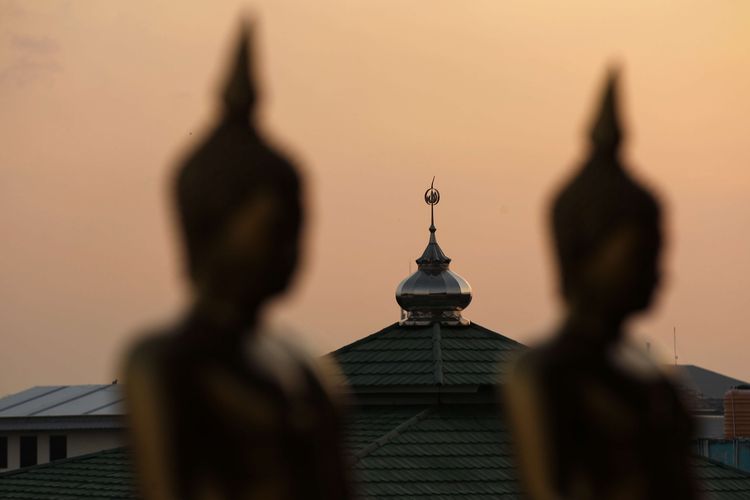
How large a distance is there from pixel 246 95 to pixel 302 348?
0.81 metres

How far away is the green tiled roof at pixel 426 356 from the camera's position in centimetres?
3609

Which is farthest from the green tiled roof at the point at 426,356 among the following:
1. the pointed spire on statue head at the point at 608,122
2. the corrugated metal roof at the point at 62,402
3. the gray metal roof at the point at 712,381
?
the gray metal roof at the point at 712,381

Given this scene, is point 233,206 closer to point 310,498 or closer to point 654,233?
point 310,498

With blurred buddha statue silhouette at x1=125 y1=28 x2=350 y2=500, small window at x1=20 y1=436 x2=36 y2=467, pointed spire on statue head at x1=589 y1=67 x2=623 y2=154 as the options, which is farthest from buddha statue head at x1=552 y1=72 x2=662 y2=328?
small window at x1=20 y1=436 x2=36 y2=467

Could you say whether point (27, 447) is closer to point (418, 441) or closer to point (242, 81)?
point (418, 441)

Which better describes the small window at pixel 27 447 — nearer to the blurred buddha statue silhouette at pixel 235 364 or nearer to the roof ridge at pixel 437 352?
the roof ridge at pixel 437 352

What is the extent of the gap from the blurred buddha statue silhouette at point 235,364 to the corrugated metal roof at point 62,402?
71.0 meters

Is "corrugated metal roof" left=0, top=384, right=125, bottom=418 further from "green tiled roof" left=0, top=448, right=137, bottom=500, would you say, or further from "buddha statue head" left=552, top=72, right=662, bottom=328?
"buddha statue head" left=552, top=72, right=662, bottom=328

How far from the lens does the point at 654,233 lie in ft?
22.4

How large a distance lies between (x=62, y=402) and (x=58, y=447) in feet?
23.2

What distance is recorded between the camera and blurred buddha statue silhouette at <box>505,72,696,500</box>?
6.55 metres

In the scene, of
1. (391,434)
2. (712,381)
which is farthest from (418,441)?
(712,381)

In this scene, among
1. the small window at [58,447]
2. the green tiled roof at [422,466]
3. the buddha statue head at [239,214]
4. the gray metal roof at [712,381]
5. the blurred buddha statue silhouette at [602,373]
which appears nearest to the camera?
the buddha statue head at [239,214]

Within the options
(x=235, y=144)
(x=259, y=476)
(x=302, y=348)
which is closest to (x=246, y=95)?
(x=235, y=144)
